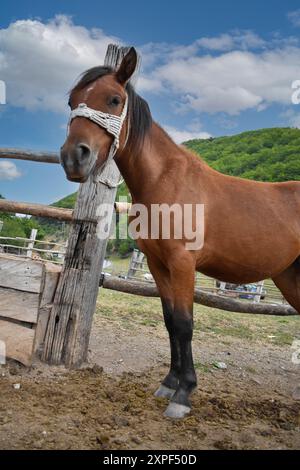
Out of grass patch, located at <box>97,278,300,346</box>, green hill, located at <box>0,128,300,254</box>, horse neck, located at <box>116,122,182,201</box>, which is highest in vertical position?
green hill, located at <box>0,128,300,254</box>

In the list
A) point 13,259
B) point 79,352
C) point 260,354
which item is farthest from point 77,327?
point 260,354

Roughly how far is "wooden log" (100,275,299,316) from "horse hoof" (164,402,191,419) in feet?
4.71

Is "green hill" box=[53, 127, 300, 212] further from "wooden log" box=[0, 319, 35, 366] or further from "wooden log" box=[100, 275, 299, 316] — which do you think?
"wooden log" box=[0, 319, 35, 366]

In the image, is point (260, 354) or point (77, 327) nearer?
point (77, 327)

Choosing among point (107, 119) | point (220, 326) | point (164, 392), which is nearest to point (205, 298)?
point (164, 392)

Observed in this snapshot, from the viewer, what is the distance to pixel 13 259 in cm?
355

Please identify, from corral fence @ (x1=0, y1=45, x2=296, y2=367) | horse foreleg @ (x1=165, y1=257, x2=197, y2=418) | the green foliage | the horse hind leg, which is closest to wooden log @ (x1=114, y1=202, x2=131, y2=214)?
corral fence @ (x1=0, y1=45, x2=296, y2=367)

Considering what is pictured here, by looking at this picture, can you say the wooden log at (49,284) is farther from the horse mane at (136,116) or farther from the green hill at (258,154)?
the green hill at (258,154)

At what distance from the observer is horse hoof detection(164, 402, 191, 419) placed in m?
2.73

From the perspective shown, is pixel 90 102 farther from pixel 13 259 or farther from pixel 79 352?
pixel 79 352

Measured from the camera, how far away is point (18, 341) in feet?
11.3

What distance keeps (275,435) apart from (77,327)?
187 cm

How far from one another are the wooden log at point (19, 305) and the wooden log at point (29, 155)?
135 centimetres

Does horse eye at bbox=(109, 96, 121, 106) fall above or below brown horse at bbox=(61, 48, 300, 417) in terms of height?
above
